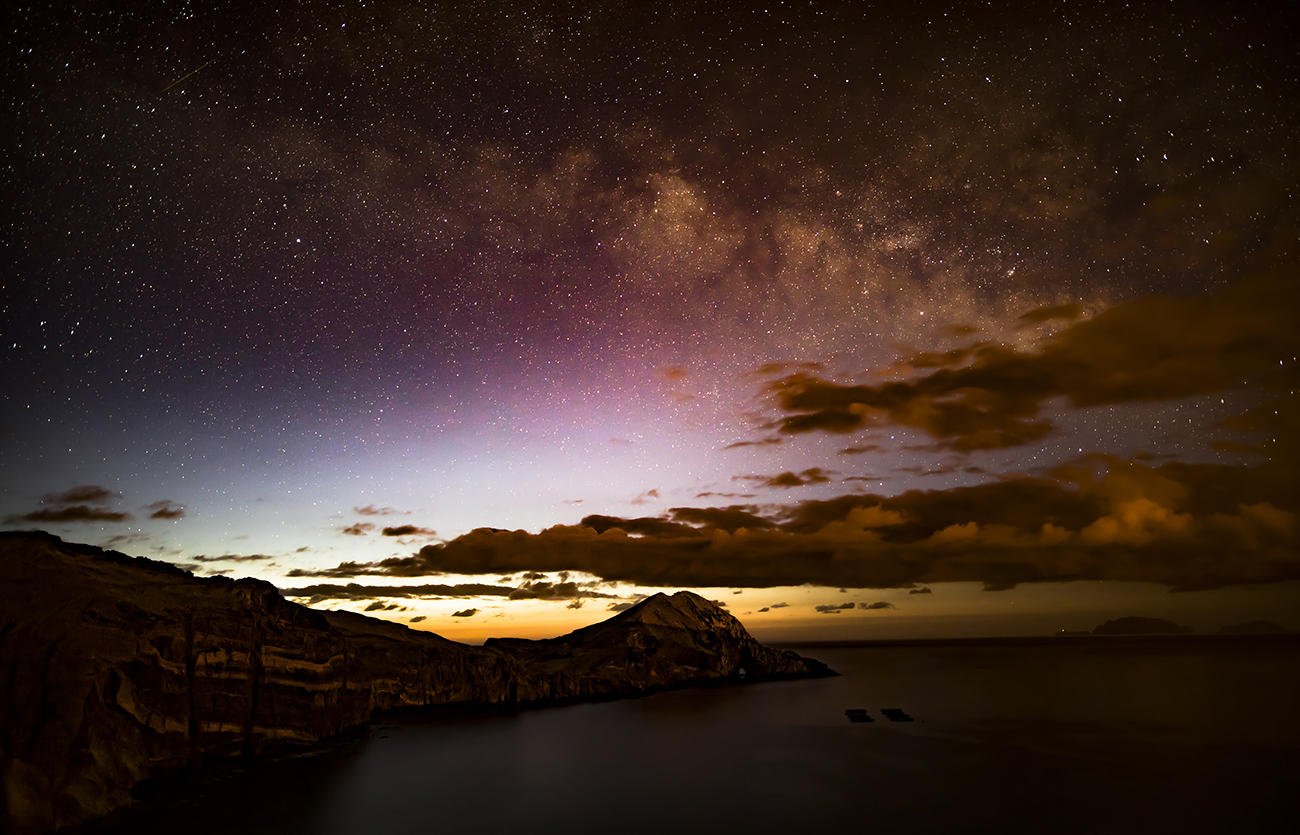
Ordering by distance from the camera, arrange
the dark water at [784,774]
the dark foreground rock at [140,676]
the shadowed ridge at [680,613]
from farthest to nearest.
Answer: the shadowed ridge at [680,613]
the dark water at [784,774]
the dark foreground rock at [140,676]

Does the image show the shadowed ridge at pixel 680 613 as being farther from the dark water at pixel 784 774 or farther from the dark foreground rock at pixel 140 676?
the dark foreground rock at pixel 140 676

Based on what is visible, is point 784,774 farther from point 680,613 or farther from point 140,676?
point 680,613

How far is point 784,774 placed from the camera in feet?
132

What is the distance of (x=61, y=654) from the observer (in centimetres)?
2434

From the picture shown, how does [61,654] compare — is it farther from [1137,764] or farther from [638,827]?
[1137,764]

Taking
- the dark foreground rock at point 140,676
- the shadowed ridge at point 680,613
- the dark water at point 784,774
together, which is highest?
the dark foreground rock at point 140,676

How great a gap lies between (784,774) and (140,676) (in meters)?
35.5

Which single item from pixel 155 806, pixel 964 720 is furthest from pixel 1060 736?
pixel 155 806

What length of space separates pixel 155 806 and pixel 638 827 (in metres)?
21.1

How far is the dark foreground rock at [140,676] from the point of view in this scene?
22969 millimetres

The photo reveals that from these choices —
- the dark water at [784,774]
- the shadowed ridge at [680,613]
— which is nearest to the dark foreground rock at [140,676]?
the dark water at [784,774]

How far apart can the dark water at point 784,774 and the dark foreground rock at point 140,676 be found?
89.1 inches

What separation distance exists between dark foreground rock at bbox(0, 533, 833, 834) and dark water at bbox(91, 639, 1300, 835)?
2.26 m

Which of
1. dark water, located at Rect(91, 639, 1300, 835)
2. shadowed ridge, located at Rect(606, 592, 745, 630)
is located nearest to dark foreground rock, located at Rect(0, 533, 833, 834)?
dark water, located at Rect(91, 639, 1300, 835)
